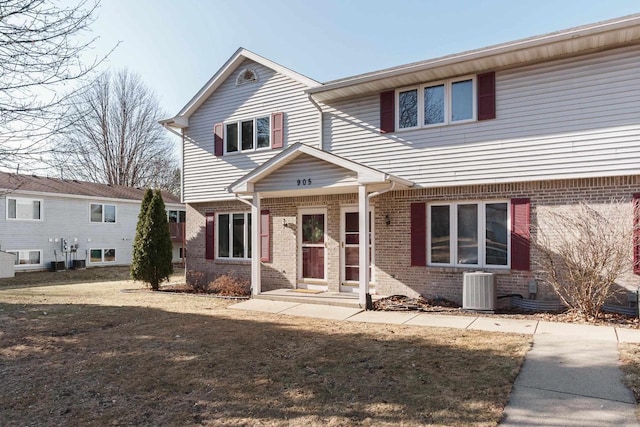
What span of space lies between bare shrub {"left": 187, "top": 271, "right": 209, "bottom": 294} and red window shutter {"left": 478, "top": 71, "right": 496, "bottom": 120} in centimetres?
945

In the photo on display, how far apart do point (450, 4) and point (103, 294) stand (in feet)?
43.9

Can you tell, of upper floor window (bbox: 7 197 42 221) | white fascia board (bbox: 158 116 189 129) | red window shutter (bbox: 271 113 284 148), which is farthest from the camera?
upper floor window (bbox: 7 197 42 221)

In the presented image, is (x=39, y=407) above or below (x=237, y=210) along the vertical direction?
below

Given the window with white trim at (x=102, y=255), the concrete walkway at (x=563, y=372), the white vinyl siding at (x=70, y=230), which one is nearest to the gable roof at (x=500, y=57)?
the concrete walkway at (x=563, y=372)

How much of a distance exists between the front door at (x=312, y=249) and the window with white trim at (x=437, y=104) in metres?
3.30

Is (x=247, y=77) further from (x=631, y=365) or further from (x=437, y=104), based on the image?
(x=631, y=365)

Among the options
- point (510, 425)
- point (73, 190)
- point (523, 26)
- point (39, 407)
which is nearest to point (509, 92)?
point (523, 26)

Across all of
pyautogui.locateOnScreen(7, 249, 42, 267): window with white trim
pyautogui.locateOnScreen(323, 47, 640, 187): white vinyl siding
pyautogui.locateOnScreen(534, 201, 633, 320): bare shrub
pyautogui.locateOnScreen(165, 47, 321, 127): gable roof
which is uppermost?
pyautogui.locateOnScreen(165, 47, 321, 127): gable roof

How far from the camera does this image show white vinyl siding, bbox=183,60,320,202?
11867 mm

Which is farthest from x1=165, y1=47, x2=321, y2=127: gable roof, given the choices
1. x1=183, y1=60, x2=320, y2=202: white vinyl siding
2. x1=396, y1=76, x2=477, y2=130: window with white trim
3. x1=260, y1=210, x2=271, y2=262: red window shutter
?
x1=260, y1=210, x2=271, y2=262: red window shutter

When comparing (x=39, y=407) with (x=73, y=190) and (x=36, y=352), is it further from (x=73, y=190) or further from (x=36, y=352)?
(x=73, y=190)

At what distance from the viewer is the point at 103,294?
12.7 metres

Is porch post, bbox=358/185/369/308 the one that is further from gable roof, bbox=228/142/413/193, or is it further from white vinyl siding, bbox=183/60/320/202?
white vinyl siding, bbox=183/60/320/202

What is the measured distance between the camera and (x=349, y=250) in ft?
36.1
